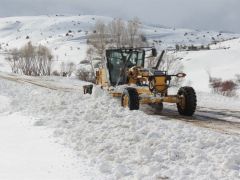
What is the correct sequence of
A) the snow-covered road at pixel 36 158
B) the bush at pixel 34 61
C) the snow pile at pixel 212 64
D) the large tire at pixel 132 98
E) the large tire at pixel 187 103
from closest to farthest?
1. the snow-covered road at pixel 36 158
2. the large tire at pixel 132 98
3. the large tire at pixel 187 103
4. the snow pile at pixel 212 64
5. the bush at pixel 34 61

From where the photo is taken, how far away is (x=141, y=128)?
11984 mm

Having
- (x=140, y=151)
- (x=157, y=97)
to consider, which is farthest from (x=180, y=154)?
(x=157, y=97)

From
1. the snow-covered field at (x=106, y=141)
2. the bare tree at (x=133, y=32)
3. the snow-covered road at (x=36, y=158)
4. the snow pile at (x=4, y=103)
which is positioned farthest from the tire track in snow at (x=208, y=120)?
the bare tree at (x=133, y=32)

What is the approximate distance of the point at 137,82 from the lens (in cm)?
1833

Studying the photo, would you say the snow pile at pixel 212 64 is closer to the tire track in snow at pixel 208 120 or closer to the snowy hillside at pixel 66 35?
the snowy hillside at pixel 66 35

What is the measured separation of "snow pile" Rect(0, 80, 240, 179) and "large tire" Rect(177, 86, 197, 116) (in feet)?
8.05

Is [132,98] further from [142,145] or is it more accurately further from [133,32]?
[133,32]

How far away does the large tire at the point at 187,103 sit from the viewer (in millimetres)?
16406

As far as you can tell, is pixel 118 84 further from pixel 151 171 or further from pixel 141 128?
pixel 151 171

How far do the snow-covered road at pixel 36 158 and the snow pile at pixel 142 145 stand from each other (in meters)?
0.28

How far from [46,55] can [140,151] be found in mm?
75132

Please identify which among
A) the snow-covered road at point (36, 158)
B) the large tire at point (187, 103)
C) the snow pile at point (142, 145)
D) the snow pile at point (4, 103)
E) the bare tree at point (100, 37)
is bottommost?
the snow-covered road at point (36, 158)

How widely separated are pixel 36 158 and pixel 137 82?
818 centimetres

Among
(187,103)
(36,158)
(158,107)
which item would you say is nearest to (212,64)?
(158,107)
